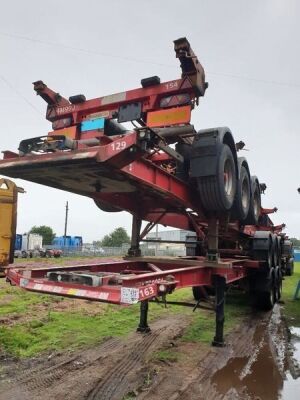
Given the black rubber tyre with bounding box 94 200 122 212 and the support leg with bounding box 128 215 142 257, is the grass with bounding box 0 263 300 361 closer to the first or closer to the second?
the support leg with bounding box 128 215 142 257

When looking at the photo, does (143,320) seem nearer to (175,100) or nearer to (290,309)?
(175,100)

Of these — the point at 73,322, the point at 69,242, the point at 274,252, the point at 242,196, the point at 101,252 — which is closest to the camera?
the point at 242,196

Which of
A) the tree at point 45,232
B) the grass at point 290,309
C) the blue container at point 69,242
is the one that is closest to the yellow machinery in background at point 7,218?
the grass at point 290,309

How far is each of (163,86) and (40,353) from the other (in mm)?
3840

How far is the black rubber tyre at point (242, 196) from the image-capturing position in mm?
6241

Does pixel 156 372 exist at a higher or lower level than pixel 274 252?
lower

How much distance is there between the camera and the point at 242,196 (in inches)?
262

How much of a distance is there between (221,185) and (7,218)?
2.99 metres

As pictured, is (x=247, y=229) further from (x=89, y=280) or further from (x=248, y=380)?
(x=89, y=280)

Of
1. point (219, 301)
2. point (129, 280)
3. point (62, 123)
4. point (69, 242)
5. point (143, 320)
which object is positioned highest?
point (62, 123)

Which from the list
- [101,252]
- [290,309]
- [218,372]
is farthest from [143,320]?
[101,252]

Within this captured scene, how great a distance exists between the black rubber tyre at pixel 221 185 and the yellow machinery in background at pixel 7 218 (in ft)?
8.54

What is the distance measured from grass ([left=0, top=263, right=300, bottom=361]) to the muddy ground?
29 centimetres

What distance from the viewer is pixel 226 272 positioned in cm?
571
